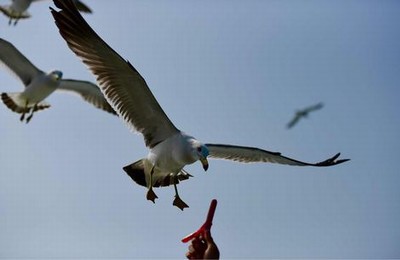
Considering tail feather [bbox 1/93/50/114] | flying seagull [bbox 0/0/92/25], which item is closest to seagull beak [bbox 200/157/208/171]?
tail feather [bbox 1/93/50/114]

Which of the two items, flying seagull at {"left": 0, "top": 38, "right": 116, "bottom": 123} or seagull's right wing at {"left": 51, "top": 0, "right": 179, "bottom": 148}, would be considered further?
flying seagull at {"left": 0, "top": 38, "right": 116, "bottom": 123}

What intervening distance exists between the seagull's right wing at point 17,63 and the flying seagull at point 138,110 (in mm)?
6077

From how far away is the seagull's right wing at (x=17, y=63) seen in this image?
12469 mm

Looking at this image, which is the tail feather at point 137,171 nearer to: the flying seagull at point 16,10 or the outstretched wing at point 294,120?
the flying seagull at point 16,10

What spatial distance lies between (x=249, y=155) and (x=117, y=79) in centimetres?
211

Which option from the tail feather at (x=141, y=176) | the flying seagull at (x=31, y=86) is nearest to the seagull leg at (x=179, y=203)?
the tail feather at (x=141, y=176)

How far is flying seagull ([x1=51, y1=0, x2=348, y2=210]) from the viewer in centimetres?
645

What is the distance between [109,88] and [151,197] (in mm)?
1292

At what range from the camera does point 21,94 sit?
12.9m

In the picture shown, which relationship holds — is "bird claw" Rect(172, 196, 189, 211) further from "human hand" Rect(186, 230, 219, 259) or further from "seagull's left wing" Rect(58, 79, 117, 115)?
"seagull's left wing" Rect(58, 79, 117, 115)

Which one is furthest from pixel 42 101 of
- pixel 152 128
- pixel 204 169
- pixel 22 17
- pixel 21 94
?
pixel 204 169

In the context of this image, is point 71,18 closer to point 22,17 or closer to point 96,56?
point 96,56

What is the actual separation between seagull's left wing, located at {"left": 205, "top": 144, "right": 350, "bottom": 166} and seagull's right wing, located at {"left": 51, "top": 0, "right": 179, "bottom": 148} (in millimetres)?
793

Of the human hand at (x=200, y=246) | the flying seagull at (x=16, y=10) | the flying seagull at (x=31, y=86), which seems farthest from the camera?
the flying seagull at (x=16, y=10)
